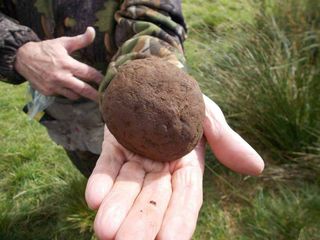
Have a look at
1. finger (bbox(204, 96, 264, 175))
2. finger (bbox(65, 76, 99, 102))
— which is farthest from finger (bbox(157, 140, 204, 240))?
finger (bbox(65, 76, 99, 102))

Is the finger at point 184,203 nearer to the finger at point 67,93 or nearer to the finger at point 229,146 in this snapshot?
the finger at point 229,146

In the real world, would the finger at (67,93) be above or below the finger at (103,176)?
below

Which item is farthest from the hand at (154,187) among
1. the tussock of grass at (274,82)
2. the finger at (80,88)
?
the tussock of grass at (274,82)

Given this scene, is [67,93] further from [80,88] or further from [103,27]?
[103,27]

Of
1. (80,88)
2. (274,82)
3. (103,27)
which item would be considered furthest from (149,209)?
(274,82)

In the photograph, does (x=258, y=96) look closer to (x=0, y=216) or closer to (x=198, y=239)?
(x=198, y=239)

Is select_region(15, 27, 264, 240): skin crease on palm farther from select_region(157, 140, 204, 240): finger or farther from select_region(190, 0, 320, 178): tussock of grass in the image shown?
select_region(190, 0, 320, 178): tussock of grass

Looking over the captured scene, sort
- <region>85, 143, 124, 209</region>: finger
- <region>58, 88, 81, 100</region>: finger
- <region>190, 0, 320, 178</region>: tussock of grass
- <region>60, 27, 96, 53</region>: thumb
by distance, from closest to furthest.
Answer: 1. <region>85, 143, 124, 209</region>: finger
2. <region>60, 27, 96, 53</region>: thumb
3. <region>58, 88, 81, 100</region>: finger
4. <region>190, 0, 320, 178</region>: tussock of grass

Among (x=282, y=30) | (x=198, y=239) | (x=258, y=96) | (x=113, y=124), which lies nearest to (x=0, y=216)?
(x=198, y=239)
